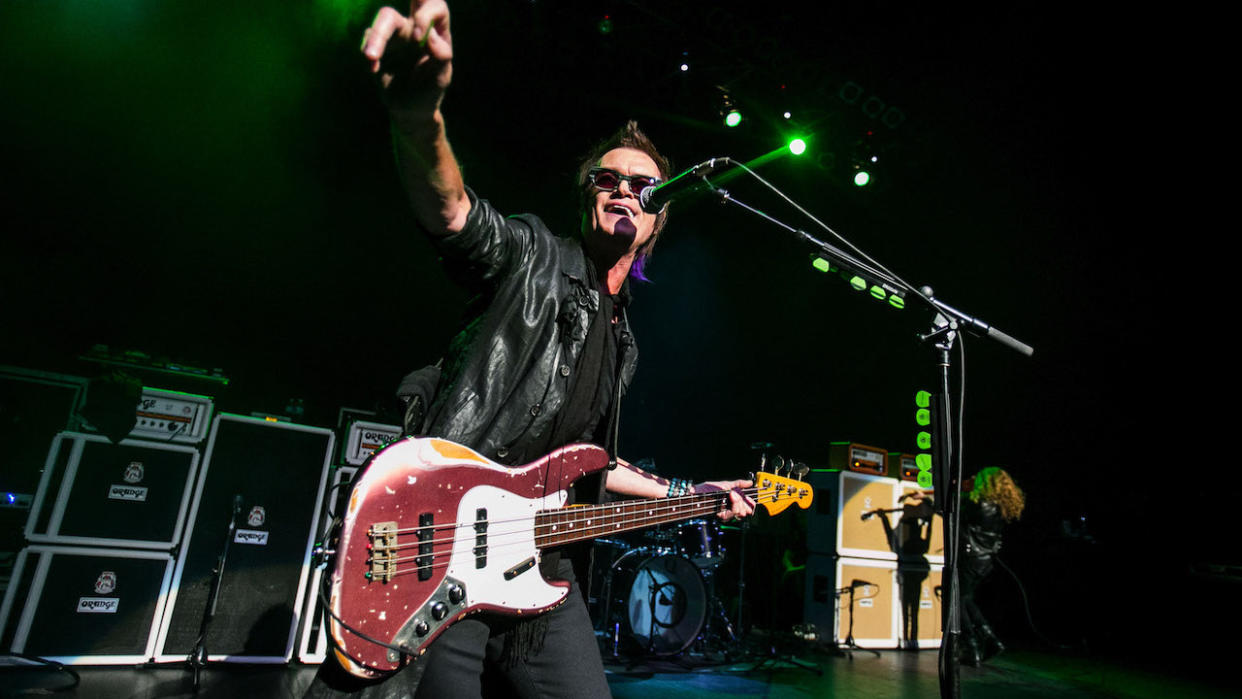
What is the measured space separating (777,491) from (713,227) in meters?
7.32

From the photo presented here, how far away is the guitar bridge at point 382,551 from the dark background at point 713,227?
468 cm

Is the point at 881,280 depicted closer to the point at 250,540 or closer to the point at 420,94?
the point at 420,94

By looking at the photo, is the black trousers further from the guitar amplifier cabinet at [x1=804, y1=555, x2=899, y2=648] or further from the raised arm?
the guitar amplifier cabinet at [x1=804, y1=555, x2=899, y2=648]

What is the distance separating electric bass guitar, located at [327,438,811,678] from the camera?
141cm

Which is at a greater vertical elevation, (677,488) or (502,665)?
(677,488)

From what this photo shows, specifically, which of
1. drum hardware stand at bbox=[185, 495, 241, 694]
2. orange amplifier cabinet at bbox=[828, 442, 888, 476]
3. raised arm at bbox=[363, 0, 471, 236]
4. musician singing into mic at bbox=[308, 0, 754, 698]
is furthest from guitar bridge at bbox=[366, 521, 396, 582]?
orange amplifier cabinet at bbox=[828, 442, 888, 476]

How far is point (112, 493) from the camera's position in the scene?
16.3 ft

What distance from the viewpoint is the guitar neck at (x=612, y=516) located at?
1879 millimetres

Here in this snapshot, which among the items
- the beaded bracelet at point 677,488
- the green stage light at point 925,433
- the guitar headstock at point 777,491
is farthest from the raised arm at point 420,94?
the guitar headstock at point 777,491

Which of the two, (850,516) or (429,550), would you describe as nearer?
(429,550)

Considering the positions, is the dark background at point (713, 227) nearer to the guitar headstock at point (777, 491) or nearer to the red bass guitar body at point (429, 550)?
the guitar headstock at point (777, 491)

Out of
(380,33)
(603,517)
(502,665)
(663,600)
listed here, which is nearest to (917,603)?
(663,600)

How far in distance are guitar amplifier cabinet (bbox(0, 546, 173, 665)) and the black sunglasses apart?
506 centimetres

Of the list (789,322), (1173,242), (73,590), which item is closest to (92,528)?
(73,590)
